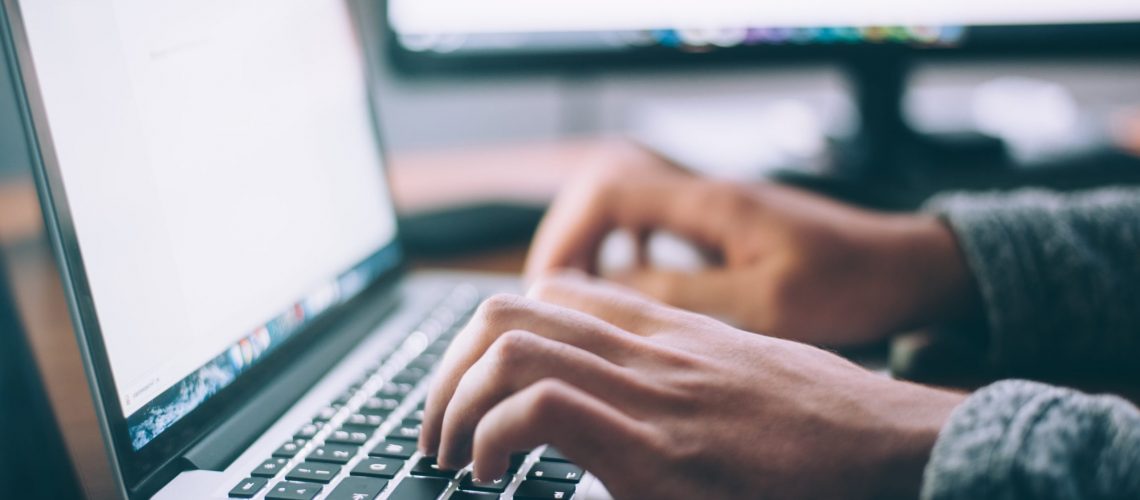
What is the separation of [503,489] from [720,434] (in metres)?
0.08

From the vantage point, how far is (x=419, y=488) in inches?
13.1

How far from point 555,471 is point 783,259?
0.79 ft

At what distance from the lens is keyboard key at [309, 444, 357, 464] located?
14.0 inches

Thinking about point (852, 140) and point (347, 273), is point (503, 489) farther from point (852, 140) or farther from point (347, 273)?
point (852, 140)

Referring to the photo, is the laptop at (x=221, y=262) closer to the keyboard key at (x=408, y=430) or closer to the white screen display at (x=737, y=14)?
the keyboard key at (x=408, y=430)

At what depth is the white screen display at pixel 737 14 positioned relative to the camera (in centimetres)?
72

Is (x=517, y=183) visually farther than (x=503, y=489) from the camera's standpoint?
Yes

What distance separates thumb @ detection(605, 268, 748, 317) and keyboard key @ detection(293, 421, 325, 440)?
0.23 meters

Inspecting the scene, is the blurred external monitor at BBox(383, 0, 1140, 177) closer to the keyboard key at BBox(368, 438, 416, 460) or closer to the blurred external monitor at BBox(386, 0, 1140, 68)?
the blurred external monitor at BBox(386, 0, 1140, 68)

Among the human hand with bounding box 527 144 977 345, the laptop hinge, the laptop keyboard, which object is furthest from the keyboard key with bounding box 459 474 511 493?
the human hand with bounding box 527 144 977 345

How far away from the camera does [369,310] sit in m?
0.54

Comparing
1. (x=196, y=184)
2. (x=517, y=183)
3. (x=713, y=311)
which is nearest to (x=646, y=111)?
(x=517, y=183)

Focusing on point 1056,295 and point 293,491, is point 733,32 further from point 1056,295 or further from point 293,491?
point 293,491

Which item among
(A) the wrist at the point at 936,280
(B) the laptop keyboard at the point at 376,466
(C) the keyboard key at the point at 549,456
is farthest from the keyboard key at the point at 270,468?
(A) the wrist at the point at 936,280
